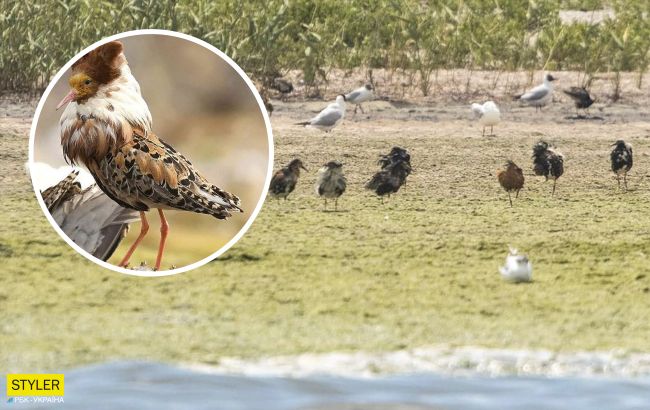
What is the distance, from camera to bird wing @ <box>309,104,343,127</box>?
35.0 ft

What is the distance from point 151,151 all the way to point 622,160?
4434mm

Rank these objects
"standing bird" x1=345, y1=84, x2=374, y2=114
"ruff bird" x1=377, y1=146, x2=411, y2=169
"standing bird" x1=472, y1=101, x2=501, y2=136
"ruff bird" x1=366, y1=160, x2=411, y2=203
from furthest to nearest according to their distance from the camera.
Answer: "standing bird" x1=345, y1=84, x2=374, y2=114 → "standing bird" x1=472, y1=101, x2=501, y2=136 → "ruff bird" x1=377, y1=146, x2=411, y2=169 → "ruff bird" x1=366, y1=160, x2=411, y2=203

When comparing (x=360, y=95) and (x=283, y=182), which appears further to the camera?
(x=360, y=95)

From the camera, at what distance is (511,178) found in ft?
30.3

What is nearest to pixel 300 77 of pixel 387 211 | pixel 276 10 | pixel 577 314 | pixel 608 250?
pixel 276 10

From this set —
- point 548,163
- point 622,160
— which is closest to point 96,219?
point 548,163

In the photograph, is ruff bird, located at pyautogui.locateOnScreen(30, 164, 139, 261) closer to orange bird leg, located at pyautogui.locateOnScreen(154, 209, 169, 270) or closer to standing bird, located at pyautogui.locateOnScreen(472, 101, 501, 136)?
orange bird leg, located at pyautogui.locateOnScreen(154, 209, 169, 270)

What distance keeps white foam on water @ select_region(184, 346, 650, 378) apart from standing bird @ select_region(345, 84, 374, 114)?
5321 millimetres

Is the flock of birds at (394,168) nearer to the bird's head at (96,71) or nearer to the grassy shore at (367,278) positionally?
the grassy shore at (367,278)

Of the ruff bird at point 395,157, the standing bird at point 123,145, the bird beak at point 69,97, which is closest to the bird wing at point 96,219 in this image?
the standing bird at point 123,145

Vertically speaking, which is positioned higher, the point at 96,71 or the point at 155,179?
the point at 96,71

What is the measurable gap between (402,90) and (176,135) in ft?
20.8

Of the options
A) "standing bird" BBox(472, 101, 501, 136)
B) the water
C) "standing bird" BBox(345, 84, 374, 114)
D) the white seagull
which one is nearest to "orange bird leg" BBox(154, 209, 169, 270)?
the water

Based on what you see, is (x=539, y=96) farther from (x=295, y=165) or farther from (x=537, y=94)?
(x=295, y=165)
